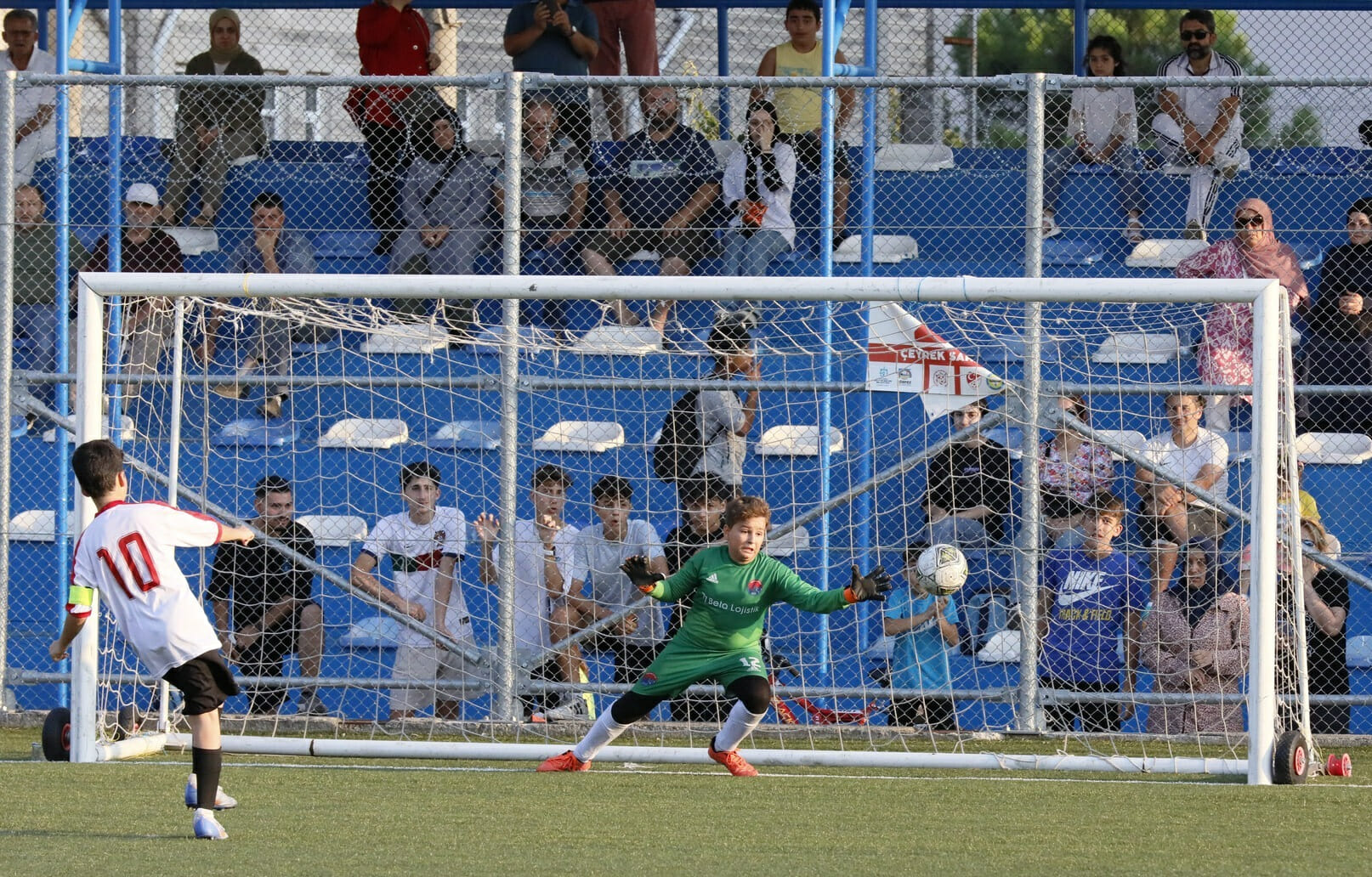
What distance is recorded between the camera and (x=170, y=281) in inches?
313

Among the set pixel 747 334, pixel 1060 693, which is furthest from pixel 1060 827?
pixel 747 334

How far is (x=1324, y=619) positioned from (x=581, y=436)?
3820mm

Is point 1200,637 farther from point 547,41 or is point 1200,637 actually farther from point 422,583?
point 547,41

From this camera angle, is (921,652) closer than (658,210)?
Yes

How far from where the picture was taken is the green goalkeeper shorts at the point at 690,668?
7621 millimetres

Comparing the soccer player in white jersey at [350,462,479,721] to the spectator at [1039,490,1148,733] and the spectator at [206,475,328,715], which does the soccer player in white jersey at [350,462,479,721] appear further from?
the spectator at [1039,490,1148,733]

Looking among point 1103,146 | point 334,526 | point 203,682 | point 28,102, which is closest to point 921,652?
point 334,526

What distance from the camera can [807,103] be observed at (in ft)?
38.0

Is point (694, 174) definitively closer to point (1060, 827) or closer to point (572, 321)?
point (572, 321)

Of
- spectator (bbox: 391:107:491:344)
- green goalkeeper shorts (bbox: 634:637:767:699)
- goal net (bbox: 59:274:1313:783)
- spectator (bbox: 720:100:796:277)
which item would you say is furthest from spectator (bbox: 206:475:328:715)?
spectator (bbox: 720:100:796:277)

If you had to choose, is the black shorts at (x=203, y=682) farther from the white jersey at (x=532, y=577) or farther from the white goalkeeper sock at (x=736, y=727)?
the white jersey at (x=532, y=577)

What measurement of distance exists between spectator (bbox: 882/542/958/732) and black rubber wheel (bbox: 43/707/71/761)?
3.77m

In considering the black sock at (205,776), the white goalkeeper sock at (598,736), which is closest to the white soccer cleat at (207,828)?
the black sock at (205,776)

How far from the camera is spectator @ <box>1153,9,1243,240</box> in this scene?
10625 millimetres
